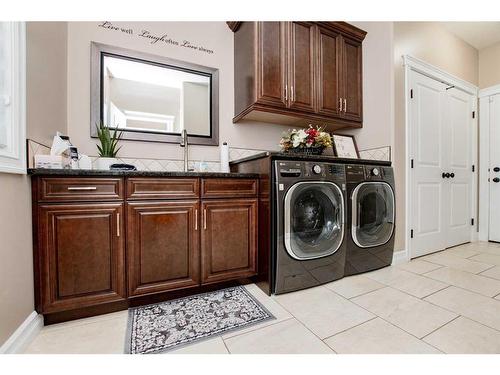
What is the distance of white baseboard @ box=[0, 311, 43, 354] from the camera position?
3.27 ft

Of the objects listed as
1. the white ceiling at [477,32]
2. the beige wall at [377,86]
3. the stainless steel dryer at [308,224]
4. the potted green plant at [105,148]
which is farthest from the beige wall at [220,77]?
the white ceiling at [477,32]

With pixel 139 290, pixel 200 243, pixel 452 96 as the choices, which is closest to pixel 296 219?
pixel 200 243

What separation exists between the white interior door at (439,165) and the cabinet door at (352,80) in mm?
519


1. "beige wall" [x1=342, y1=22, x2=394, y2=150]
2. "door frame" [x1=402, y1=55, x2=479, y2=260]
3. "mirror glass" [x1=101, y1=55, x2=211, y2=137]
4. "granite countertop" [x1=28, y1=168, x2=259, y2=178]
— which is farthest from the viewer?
"door frame" [x1=402, y1=55, x2=479, y2=260]

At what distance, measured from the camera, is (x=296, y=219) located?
1.68m

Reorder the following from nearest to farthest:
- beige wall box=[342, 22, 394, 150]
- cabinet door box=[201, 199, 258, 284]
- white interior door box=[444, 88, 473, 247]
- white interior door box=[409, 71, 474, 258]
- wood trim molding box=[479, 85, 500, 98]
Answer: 1. cabinet door box=[201, 199, 258, 284]
2. beige wall box=[342, 22, 394, 150]
3. white interior door box=[409, 71, 474, 258]
4. white interior door box=[444, 88, 473, 247]
5. wood trim molding box=[479, 85, 500, 98]

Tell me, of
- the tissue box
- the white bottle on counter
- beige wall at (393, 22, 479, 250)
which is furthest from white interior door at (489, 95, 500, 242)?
the tissue box

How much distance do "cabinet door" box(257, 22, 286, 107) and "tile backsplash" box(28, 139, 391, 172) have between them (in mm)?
569

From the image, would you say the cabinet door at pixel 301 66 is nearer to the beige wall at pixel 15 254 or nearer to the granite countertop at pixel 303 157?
the granite countertop at pixel 303 157

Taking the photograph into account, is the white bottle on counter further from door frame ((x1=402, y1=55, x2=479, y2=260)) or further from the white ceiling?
the white ceiling

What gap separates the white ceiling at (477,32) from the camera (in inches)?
105

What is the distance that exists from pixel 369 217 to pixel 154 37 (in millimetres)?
2430
